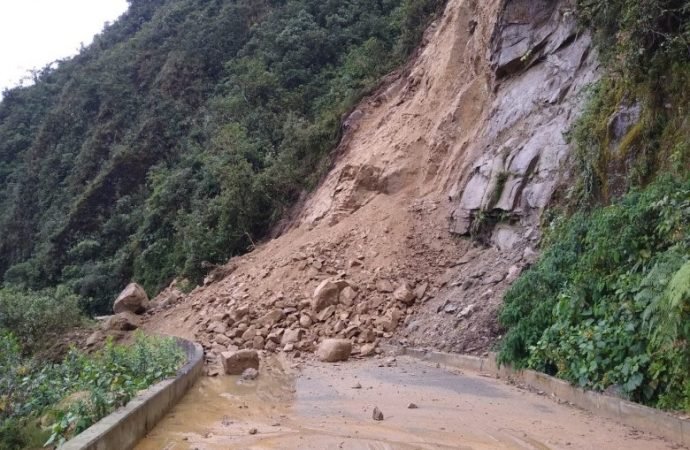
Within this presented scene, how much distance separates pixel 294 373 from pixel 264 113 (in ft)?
69.1

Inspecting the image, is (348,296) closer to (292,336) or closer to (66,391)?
(292,336)

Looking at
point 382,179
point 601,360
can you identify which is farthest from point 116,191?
point 601,360

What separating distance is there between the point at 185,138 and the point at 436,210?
22892 mm

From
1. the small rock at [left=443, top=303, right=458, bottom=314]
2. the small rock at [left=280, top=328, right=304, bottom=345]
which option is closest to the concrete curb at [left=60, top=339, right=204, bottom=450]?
the small rock at [left=280, top=328, right=304, bottom=345]

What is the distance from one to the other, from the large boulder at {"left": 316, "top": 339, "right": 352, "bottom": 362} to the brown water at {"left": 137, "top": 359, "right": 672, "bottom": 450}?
2041mm

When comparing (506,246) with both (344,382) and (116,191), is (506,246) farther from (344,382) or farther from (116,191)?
(116,191)

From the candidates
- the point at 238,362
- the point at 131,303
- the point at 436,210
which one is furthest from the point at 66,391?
the point at 131,303

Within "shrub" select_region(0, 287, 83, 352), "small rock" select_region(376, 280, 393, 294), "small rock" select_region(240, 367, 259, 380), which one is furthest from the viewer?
"shrub" select_region(0, 287, 83, 352)

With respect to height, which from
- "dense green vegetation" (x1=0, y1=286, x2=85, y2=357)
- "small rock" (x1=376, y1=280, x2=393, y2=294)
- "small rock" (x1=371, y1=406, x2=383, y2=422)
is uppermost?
"small rock" (x1=376, y1=280, x2=393, y2=294)

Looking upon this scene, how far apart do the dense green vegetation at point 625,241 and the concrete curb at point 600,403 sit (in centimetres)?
14

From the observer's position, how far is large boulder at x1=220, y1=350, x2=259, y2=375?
9633 millimetres

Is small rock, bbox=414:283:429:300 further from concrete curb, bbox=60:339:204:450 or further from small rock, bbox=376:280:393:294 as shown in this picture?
concrete curb, bbox=60:339:204:450

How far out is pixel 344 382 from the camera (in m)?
8.63

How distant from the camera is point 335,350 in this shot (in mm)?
10977
